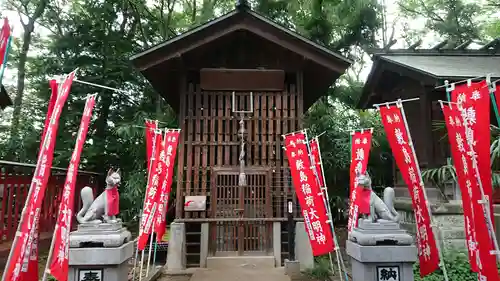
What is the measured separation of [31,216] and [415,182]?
5.99 meters

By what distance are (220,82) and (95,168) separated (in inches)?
368

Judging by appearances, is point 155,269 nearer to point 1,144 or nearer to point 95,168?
point 95,168

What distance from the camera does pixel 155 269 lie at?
8.59 meters

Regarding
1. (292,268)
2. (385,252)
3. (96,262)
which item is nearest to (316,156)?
(292,268)

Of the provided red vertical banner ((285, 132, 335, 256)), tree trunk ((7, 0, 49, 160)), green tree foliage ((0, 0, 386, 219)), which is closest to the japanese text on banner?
red vertical banner ((285, 132, 335, 256))

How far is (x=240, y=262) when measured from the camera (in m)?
8.89

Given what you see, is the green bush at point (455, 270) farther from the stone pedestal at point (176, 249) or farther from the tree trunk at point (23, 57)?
the tree trunk at point (23, 57)

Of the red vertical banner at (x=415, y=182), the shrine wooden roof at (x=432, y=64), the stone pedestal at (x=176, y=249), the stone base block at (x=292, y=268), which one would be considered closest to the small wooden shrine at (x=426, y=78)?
the shrine wooden roof at (x=432, y=64)

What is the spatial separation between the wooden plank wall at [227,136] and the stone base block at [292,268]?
1.43 metres

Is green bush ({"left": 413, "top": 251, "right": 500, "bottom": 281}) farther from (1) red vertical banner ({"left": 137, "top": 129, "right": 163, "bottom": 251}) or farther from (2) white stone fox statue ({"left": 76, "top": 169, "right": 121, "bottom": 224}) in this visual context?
(2) white stone fox statue ({"left": 76, "top": 169, "right": 121, "bottom": 224})

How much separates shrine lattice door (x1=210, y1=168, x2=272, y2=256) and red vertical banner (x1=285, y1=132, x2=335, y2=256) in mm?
1590

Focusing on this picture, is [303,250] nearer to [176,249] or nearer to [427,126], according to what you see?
[176,249]

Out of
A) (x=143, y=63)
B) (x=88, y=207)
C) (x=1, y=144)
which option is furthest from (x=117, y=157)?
(x=88, y=207)

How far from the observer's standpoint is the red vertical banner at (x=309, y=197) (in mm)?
7234
